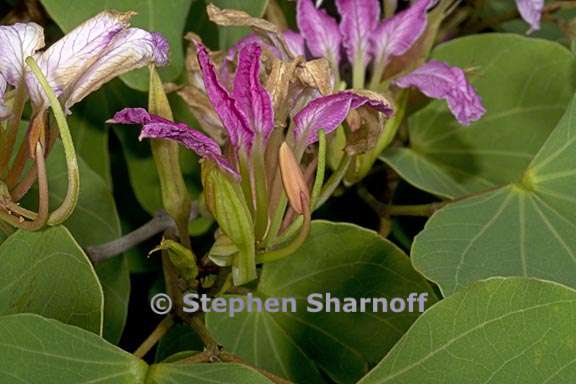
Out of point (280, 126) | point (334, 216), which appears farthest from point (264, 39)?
point (334, 216)

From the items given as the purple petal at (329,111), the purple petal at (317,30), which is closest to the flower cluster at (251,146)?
the purple petal at (329,111)

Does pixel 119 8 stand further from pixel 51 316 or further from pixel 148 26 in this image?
pixel 51 316

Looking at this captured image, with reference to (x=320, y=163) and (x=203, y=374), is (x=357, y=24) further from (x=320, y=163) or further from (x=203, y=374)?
(x=203, y=374)

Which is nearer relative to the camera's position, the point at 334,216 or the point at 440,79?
the point at 440,79

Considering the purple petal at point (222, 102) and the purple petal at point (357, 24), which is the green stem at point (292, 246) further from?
the purple petal at point (357, 24)

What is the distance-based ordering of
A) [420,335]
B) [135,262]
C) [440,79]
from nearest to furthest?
1. [420,335]
2. [440,79]
3. [135,262]

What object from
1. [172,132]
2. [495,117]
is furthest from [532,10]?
[172,132]
